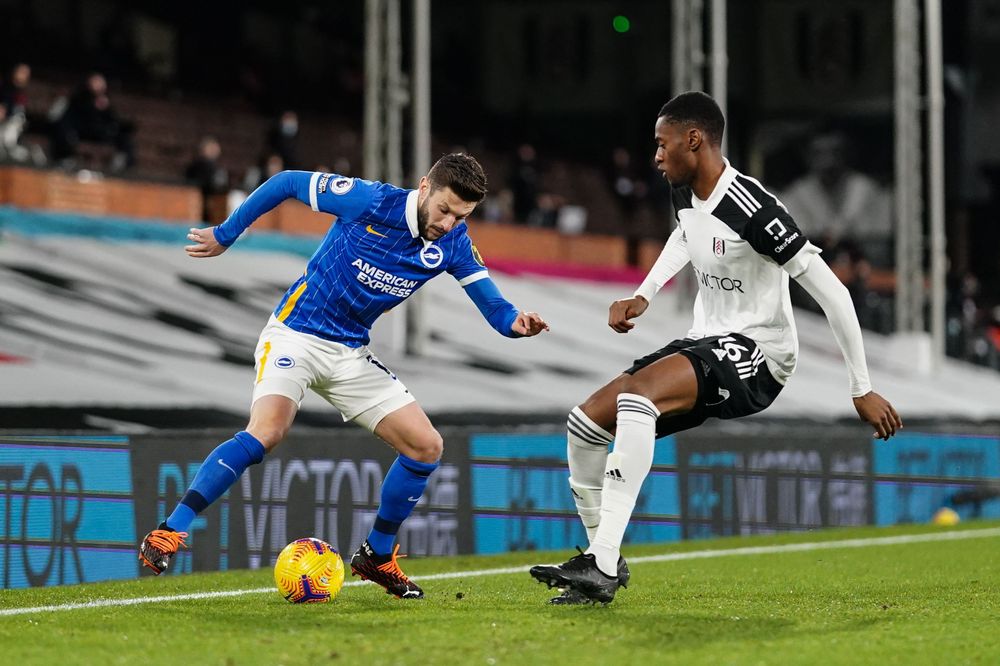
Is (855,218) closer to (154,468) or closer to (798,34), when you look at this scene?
(798,34)

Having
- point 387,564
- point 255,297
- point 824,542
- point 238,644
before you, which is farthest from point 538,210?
point 238,644

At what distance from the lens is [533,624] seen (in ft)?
19.6

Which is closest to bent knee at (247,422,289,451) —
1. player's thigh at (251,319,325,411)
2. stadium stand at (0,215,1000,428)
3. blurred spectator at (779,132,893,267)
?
player's thigh at (251,319,325,411)

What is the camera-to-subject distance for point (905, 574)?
29.5 ft

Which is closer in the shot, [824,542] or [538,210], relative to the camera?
[824,542]

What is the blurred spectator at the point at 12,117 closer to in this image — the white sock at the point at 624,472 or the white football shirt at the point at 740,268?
the white football shirt at the point at 740,268

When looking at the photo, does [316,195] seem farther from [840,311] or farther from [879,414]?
[879,414]

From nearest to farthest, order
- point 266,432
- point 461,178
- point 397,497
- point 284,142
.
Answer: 1. point 461,178
2. point 266,432
3. point 397,497
4. point 284,142

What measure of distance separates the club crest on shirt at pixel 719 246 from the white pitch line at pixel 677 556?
2.77m

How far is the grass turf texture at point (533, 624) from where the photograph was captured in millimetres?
5234

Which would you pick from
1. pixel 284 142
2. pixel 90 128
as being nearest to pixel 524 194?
pixel 284 142

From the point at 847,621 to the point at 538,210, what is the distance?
71.8 ft

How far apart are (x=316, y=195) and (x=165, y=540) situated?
161cm

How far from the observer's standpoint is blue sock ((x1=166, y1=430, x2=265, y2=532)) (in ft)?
21.8
